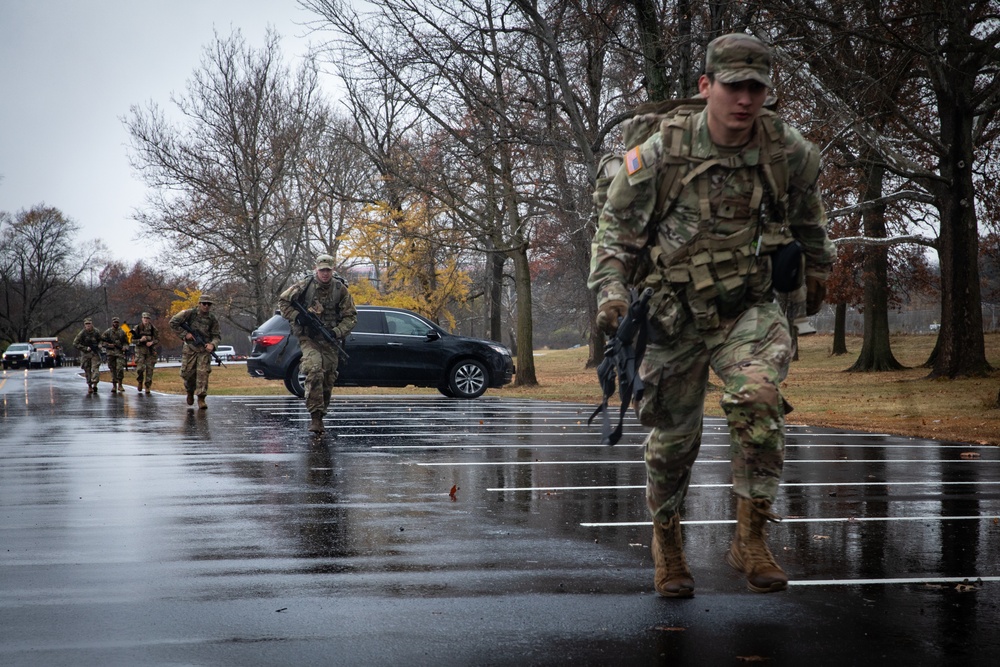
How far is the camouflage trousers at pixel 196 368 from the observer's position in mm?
17484

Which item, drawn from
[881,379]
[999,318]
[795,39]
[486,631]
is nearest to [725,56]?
[486,631]

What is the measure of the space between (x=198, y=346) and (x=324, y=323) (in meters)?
6.60

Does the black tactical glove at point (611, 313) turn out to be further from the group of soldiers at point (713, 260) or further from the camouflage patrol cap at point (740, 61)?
the camouflage patrol cap at point (740, 61)

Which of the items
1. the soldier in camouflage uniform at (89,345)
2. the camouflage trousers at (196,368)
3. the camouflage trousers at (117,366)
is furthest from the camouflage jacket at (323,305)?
the soldier in camouflage uniform at (89,345)

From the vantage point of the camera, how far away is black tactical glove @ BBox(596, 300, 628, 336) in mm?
4262

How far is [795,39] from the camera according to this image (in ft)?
53.6

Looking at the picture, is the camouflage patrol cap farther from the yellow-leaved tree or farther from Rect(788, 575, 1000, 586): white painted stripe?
the yellow-leaved tree

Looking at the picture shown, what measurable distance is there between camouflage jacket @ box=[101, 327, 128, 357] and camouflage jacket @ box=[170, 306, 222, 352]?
8.91 m

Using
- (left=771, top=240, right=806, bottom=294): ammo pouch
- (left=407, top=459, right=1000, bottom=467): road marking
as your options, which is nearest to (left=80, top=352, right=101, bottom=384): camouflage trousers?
(left=407, top=459, right=1000, bottom=467): road marking

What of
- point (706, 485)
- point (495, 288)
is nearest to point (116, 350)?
point (495, 288)

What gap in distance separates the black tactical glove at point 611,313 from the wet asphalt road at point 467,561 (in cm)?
118

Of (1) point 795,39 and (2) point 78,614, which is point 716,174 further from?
(1) point 795,39

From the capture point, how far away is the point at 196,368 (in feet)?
57.8

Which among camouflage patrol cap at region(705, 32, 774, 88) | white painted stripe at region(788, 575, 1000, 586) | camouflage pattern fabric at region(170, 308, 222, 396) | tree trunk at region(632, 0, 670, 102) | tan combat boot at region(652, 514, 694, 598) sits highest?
tree trunk at region(632, 0, 670, 102)
